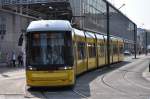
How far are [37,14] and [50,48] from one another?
52.7m

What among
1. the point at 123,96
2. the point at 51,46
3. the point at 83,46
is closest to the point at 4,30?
the point at 83,46

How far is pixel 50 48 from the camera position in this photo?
2258cm

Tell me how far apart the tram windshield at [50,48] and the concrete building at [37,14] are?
23033 millimetres

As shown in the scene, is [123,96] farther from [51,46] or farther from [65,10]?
[65,10]

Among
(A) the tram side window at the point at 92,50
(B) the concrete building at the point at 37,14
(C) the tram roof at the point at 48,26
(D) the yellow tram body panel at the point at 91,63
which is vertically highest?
(B) the concrete building at the point at 37,14

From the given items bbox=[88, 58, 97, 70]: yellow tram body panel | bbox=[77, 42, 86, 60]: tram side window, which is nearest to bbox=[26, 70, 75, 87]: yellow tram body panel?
bbox=[77, 42, 86, 60]: tram side window

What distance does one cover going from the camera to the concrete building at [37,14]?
5956 cm

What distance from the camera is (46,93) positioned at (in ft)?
69.6

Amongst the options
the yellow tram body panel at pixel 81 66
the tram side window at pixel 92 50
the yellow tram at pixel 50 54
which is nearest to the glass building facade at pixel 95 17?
the tram side window at pixel 92 50

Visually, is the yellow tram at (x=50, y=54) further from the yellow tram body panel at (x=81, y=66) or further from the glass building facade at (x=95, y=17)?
the glass building facade at (x=95, y=17)

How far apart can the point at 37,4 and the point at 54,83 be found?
44.9 metres

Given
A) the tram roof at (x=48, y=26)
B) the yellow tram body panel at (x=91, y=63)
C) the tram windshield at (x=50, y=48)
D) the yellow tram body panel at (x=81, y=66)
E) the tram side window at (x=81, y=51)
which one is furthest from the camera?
the yellow tram body panel at (x=91, y=63)

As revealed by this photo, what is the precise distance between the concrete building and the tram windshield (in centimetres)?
2303

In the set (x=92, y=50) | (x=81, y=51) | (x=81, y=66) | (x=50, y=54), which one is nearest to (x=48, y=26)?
(x=50, y=54)
